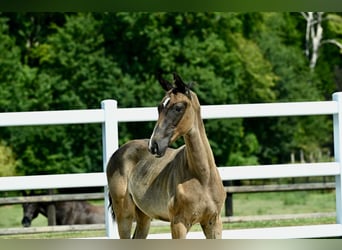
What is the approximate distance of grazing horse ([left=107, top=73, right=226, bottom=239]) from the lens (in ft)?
10.9

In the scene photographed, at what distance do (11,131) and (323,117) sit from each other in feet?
32.3

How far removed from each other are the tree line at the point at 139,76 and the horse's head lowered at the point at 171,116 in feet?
41.8

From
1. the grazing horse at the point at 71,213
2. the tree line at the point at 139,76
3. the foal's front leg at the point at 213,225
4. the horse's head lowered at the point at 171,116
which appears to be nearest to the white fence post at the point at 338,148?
the foal's front leg at the point at 213,225

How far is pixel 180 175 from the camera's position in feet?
11.5

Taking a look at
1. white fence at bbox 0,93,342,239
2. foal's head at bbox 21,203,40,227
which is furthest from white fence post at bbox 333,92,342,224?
foal's head at bbox 21,203,40,227

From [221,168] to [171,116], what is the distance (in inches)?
76.3

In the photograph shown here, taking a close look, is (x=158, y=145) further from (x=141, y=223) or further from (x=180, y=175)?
(x=141, y=223)

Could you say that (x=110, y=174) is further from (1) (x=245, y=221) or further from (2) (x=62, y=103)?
(2) (x=62, y=103)

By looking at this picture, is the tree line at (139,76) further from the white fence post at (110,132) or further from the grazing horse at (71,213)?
the white fence post at (110,132)

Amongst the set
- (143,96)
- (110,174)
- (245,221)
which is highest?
(143,96)

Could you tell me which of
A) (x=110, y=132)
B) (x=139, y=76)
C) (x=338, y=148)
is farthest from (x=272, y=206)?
(x=110, y=132)

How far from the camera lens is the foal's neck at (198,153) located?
3.46 meters

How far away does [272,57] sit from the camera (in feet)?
74.0

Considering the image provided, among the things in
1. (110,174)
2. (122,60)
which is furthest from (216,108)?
(122,60)
